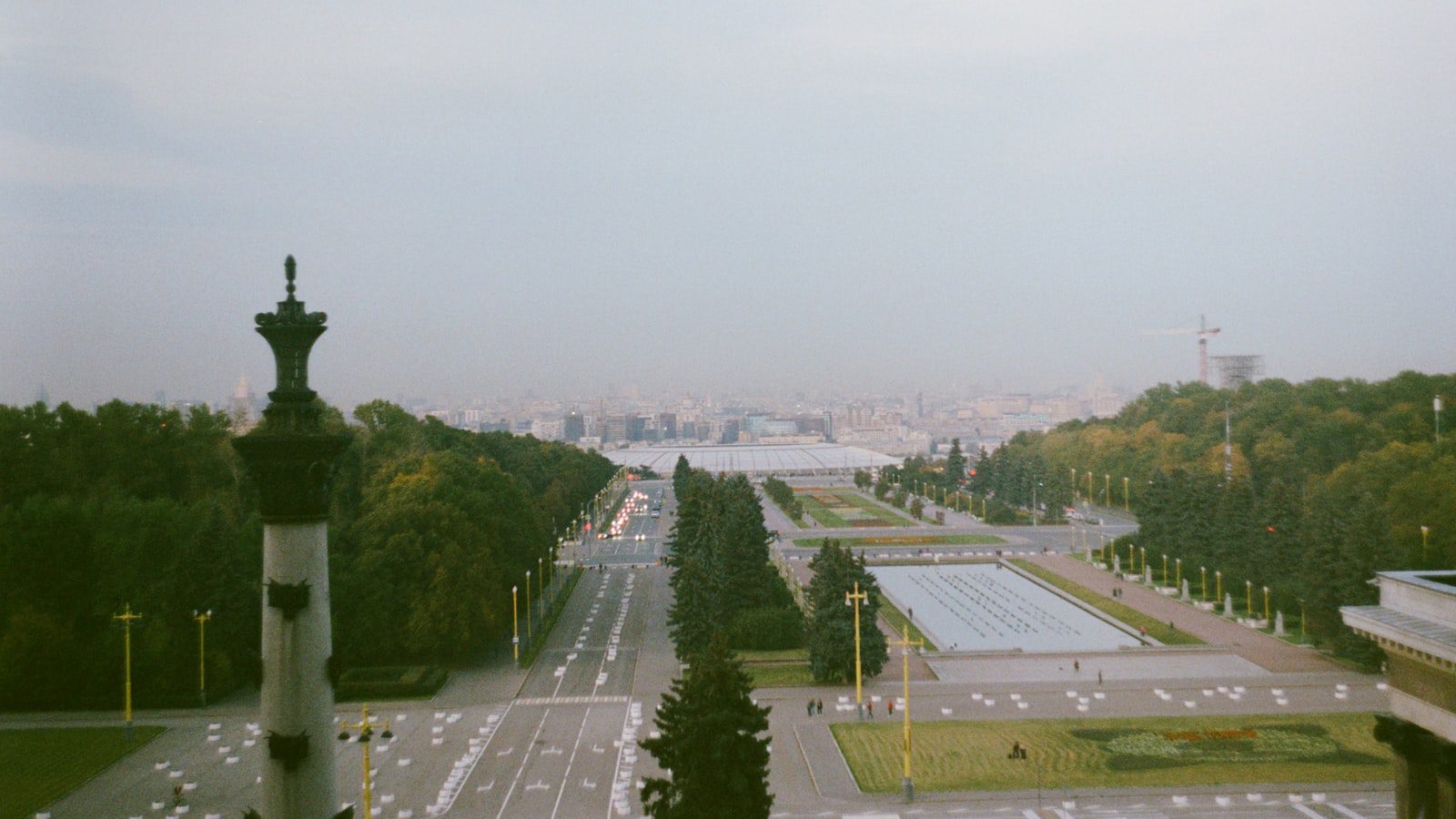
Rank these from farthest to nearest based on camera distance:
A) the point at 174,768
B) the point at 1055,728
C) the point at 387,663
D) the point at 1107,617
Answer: the point at 1107,617 < the point at 387,663 < the point at 1055,728 < the point at 174,768

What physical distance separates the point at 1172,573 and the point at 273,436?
50.5 m

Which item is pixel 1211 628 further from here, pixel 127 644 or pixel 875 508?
pixel 875 508

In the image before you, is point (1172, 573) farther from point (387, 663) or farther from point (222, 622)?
point (222, 622)

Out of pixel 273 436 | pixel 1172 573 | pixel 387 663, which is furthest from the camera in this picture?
pixel 1172 573

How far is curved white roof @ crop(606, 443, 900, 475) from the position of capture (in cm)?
14125

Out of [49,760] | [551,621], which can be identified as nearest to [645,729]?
[49,760]

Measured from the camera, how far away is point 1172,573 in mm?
53469

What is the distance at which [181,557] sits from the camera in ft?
115

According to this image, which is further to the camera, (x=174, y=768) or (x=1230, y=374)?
(x=1230, y=374)

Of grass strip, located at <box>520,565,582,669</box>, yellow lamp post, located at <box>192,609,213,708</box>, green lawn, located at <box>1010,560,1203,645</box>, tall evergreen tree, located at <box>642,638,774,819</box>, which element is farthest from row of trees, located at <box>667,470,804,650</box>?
tall evergreen tree, located at <box>642,638,774,819</box>

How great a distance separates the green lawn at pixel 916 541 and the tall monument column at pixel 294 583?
193ft

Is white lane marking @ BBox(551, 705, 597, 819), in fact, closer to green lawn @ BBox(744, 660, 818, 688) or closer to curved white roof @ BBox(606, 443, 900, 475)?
green lawn @ BBox(744, 660, 818, 688)

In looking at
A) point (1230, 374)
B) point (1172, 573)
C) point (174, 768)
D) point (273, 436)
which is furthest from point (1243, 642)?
point (1230, 374)

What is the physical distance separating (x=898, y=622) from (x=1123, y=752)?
18.2 meters
